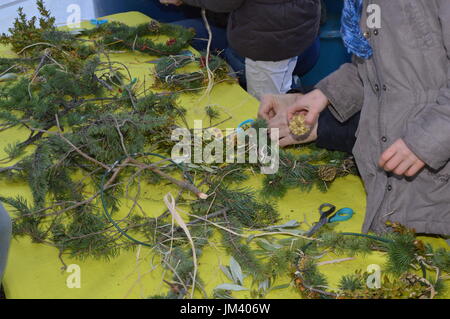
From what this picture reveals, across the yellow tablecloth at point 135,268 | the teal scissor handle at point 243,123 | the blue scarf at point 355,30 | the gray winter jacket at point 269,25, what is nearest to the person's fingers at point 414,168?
the yellow tablecloth at point 135,268

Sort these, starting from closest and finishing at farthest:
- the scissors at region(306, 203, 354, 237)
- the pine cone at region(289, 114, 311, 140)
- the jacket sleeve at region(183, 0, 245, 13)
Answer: the scissors at region(306, 203, 354, 237)
the pine cone at region(289, 114, 311, 140)
the jacket sleeve at region(183, 0, 245, 13)

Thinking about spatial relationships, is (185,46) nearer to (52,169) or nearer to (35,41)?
(35,41)

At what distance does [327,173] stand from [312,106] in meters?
0.19

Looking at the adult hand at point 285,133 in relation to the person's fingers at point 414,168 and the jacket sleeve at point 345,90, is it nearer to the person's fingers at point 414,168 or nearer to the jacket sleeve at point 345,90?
the jacket sleeve at point 345,90

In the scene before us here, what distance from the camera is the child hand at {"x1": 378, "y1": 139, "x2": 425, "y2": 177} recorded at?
3.21 feet

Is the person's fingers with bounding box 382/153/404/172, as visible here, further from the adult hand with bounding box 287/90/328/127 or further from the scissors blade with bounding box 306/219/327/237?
the adult hand with bounding box 287/90/328/127

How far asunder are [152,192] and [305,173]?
14.1 inches

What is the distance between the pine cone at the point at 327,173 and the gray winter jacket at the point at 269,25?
2.14 feet

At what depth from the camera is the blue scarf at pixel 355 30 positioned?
3.62 feet

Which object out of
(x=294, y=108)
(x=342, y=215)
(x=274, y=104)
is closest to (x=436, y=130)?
(x=342, y=215)

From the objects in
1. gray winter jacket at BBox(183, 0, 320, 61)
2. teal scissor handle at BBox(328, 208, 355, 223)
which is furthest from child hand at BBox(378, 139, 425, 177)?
gray winter jacket at BBox(183, 0, 320, 61)

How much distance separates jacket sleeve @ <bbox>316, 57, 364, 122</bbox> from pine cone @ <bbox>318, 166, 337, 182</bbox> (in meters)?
0.18

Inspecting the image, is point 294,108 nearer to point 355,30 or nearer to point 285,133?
point 285,133

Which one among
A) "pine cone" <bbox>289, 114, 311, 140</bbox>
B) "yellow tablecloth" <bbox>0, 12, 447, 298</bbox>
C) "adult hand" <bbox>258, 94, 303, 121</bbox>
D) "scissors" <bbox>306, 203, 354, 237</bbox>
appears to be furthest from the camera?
"adult hand" <bbox>258, 94, 303, 121</bbox>
